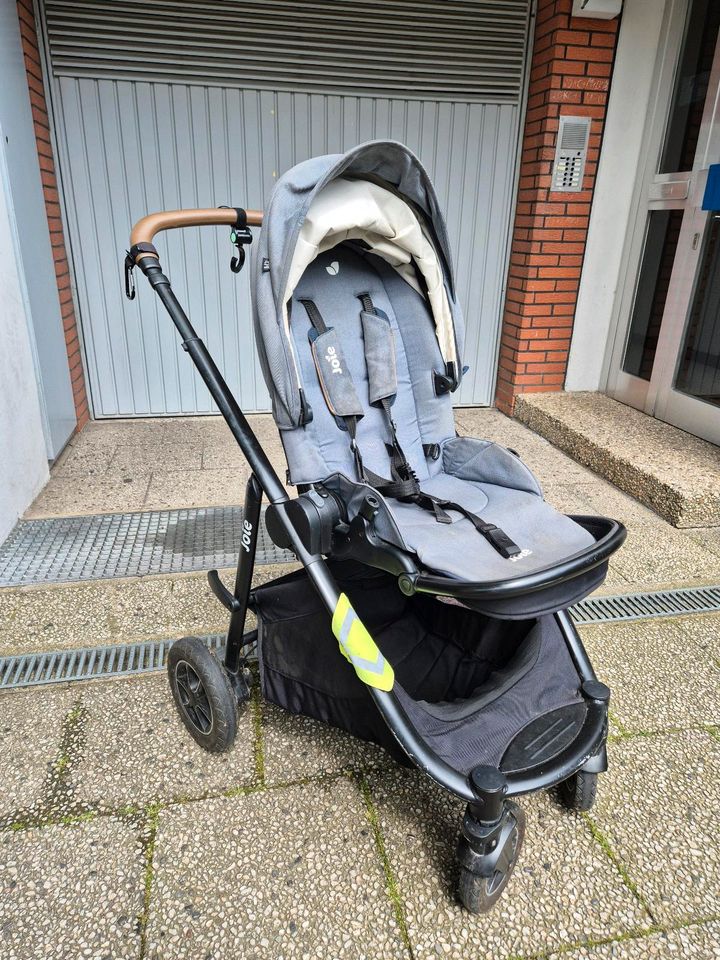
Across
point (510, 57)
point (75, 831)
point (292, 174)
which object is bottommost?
point (75, 831)

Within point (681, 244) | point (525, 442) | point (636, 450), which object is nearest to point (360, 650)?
point (636, 450)

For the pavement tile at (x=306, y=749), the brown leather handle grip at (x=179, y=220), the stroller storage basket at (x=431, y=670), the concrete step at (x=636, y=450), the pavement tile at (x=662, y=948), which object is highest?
the brown leather handle grip at (x=179, y=220)

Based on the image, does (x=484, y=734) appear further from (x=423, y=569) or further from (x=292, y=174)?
(x=292, y=174)

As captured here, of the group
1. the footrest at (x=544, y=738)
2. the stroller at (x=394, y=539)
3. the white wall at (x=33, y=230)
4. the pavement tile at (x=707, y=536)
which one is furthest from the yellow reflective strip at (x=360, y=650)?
the white wall at (x=33, y=230)

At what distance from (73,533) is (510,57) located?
435 cm

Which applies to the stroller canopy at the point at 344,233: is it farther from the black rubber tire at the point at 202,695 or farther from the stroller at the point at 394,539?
the black rubber tire at the point at 202,695

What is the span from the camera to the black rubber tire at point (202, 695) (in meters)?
1.91

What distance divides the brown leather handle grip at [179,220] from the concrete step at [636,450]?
266 cm

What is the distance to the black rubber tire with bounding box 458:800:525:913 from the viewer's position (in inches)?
60.6

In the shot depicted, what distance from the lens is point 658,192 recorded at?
445cm

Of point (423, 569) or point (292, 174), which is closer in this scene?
point (423, 569)

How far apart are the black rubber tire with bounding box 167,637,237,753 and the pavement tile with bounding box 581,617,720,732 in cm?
132

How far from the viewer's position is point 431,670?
2.08 meters

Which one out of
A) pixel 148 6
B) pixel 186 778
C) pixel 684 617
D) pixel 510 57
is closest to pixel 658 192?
pixel 510 57
